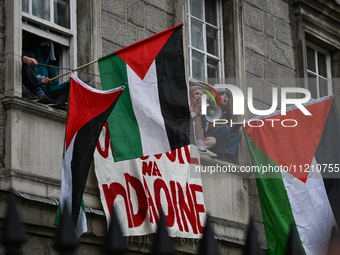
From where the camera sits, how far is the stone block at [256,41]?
37.1 feet

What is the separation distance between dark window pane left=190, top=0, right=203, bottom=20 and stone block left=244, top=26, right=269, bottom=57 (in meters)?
0.94

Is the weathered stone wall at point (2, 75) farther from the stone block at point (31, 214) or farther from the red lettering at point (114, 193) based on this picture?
the red lettering at point (114, 193)

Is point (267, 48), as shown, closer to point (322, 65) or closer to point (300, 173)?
point (322, 65)

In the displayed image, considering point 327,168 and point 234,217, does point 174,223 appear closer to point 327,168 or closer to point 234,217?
point 234,217

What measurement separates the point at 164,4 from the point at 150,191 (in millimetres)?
3164

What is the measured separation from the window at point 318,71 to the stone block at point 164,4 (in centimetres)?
422

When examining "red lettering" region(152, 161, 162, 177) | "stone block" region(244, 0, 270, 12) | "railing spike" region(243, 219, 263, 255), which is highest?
"stone block" region(244, 0, 270, 12)

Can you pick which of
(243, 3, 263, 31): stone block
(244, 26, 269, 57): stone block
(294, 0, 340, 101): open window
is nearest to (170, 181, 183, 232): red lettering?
(244, 26, 269, 57): stone block

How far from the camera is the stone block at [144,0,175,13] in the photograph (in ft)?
31.4

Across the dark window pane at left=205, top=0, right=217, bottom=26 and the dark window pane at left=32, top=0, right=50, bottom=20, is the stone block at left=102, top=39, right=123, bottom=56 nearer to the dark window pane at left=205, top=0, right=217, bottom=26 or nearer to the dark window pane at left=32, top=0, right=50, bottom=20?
the dark window pane at left=32, top=0, right=50, bottom=20

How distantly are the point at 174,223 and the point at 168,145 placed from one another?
1.85 m

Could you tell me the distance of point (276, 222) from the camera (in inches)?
356

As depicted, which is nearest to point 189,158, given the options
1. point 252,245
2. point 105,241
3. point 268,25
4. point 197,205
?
point 197,205

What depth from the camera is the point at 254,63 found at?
1132 centimetres
